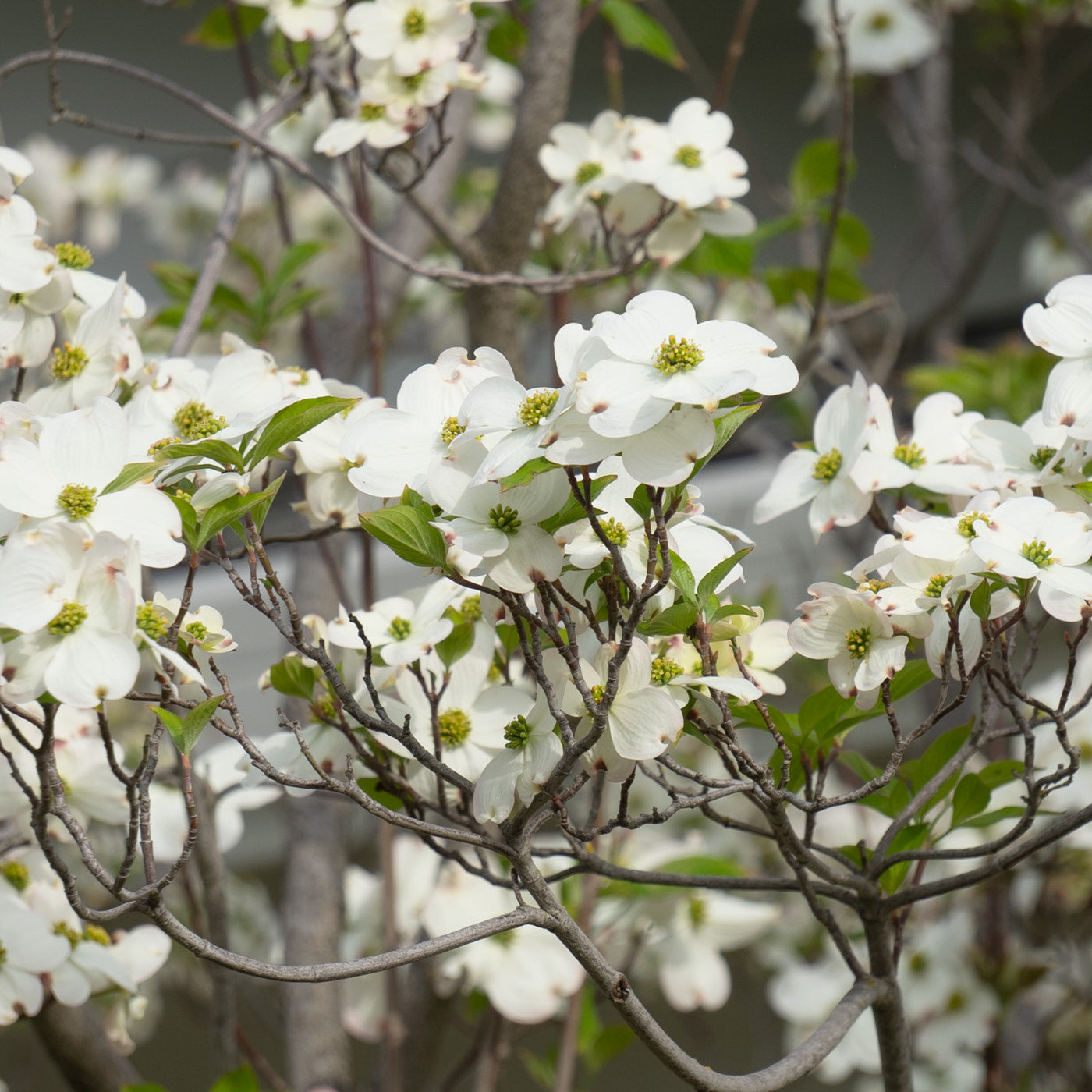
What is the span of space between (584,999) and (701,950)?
0.09 m

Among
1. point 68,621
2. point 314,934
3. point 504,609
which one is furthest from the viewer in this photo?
point 314,934

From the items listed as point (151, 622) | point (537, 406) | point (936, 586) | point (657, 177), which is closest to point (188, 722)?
point (151, 622)

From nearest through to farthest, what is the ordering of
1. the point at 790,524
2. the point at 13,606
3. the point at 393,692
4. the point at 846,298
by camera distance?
the point at 13,606
the point at 393,692
the point at 846,298
the point at 790,524

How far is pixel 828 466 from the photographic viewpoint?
1.69ft

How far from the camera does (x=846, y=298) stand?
932mm

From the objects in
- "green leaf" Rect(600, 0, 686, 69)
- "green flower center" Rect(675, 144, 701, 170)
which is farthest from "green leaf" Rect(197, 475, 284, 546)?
"green leaf" Rect(600, 0, 686, 69)

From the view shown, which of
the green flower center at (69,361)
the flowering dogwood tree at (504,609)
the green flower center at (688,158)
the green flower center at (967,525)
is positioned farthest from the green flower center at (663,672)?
the green flower center at (688,158)

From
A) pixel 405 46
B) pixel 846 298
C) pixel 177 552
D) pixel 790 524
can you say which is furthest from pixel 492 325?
pixel 790 524

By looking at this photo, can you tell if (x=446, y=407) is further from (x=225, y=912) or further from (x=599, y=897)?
(x=599, y=897)

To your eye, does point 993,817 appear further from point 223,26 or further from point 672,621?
point 223,26

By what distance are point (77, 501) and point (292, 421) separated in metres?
0.07

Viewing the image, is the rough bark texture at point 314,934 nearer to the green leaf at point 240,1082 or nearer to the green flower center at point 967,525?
Result: the green leaf at point 240,1082

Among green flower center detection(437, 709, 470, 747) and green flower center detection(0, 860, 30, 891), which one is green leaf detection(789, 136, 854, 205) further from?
green flower center detection(0, 860, 30, 891)

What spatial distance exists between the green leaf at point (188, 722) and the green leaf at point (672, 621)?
14 cm
